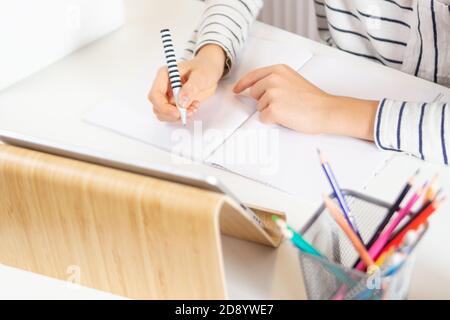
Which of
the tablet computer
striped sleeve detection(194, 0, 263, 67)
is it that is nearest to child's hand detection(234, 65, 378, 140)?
striped sleeve detection(194, 0, 263, 67)

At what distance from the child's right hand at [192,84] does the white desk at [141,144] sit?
58mm

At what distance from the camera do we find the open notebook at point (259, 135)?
904 mm

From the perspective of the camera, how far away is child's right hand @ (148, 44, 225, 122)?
99cm

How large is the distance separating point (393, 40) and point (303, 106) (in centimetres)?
27

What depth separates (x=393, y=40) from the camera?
1.17 meters

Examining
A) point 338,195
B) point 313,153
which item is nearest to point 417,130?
point 313,153

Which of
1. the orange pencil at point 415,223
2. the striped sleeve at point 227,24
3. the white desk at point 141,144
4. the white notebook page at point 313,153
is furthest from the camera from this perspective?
the striped sleeve at point 227,24

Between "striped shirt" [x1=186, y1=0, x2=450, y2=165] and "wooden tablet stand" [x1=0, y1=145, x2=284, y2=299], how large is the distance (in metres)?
0.23

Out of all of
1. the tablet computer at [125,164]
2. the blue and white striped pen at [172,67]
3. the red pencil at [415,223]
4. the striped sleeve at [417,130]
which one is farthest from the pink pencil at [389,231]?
the blue and white striped pen at [172,67]

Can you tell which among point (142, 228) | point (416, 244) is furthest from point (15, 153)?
point (416, 244)

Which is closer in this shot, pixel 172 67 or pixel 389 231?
pixel 389 231

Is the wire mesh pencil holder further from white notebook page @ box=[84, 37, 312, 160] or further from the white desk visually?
white notebook page @ box=[84, 37, 312, 160]

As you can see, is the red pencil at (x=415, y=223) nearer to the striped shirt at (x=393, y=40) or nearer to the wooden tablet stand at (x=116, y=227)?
the wooden tablet stand at (x=116, y=227)

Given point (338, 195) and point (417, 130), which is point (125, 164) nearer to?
point (338, 195)
